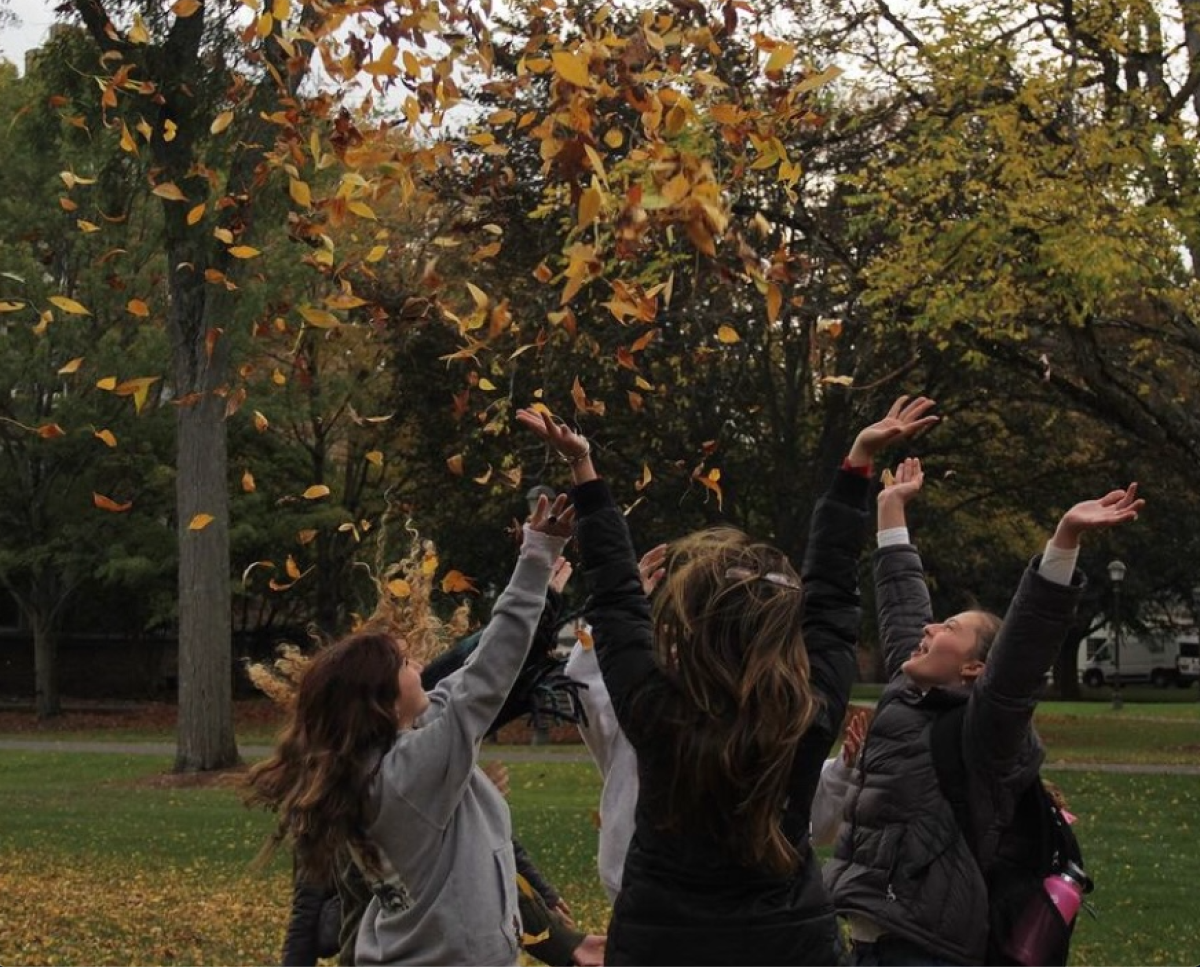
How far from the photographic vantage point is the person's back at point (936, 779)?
3.99 meters

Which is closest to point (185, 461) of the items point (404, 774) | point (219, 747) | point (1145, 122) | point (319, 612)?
point (219, 747)

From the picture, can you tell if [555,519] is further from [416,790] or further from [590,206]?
[590,206]

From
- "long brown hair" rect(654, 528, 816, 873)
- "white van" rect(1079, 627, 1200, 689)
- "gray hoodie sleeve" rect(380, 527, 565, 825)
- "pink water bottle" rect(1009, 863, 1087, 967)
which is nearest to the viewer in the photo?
"long brown hair" rect(654, 528, 816, 873)

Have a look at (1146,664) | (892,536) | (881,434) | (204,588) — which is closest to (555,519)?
(881,434)

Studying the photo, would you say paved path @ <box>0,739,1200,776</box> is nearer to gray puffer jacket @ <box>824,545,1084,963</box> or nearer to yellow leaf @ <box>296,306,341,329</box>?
yellow leaf @ <box>296,306,341,329</box>

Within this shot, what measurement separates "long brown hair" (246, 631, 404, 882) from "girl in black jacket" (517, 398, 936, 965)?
848 millimetres

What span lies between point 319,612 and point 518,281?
1431 cm

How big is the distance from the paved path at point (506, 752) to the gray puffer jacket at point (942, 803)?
17.1 metres

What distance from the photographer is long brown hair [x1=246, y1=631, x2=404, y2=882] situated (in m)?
3.99

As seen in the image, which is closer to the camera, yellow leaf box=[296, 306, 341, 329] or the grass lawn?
yellow leaf box=[296, 306, 341, 329]

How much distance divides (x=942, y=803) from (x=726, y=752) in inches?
49.9

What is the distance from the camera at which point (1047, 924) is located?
4.25m

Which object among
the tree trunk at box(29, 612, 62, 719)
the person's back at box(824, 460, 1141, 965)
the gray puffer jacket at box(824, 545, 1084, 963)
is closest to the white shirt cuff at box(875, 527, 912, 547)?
the person's back at box(824, 460, 1141, 965)

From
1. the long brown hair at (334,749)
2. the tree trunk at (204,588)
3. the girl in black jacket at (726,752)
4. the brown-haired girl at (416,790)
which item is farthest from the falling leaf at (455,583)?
the tree trunk at (204,588)
